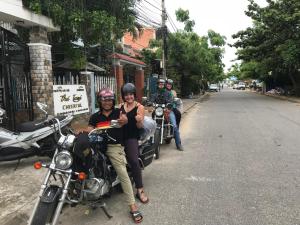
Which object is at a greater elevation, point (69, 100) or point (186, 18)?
point (186, 18)

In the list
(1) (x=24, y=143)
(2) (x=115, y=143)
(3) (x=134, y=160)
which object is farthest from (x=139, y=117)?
(1) (x=24, y=143)

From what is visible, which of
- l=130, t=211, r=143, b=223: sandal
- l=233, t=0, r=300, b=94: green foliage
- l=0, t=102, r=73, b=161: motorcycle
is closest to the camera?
l=130, t=211, r=143, b=223: sandal

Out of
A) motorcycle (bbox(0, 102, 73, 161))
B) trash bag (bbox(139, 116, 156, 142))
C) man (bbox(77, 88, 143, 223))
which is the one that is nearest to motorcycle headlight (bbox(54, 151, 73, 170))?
man (bbox(77, 88, 143, 223))

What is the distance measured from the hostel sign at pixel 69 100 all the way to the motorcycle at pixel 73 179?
5229 millimetres

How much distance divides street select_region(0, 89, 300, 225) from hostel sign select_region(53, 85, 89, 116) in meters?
2.77

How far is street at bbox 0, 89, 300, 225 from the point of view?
14.2ft

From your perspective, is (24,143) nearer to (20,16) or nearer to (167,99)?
(167,99)

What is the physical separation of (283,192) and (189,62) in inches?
963

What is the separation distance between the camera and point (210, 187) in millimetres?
5402

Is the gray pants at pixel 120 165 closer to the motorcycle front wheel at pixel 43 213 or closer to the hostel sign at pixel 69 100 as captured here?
the motorcycle front wheel at pixel 43 213

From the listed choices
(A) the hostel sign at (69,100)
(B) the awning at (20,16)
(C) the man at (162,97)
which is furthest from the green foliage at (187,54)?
(C) the man at (162,97)

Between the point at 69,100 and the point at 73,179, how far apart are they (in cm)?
653

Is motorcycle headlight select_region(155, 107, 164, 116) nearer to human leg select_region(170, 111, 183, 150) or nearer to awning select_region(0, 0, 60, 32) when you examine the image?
human leg select_region(170, 111, 183, 150)

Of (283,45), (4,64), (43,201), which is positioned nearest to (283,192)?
(43,201)
